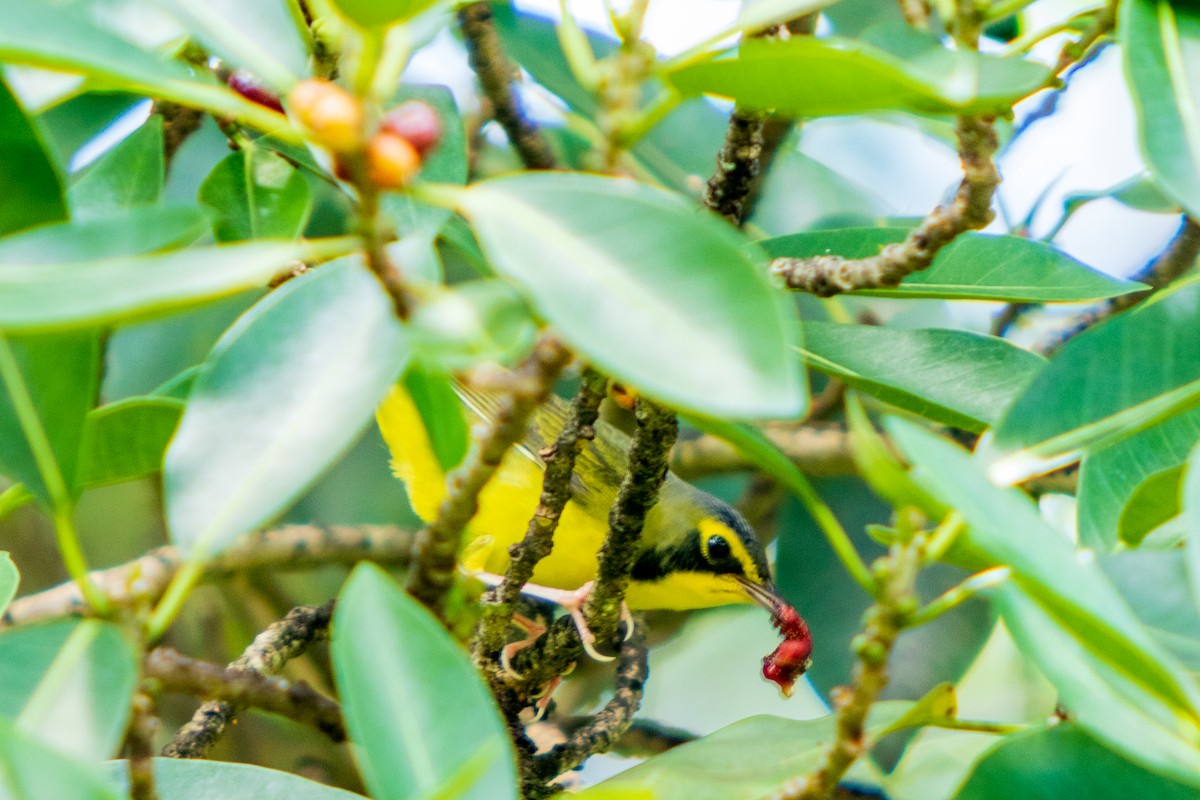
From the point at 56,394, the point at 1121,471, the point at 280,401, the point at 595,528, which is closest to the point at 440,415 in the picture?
the point at 280,401

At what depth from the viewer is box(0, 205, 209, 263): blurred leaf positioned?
902mm

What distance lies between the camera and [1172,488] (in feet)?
4.19

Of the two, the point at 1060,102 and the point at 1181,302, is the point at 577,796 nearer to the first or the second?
the point at 1181,302

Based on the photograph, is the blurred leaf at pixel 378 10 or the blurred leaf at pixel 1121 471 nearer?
the blurred leaf at pixel 378 10

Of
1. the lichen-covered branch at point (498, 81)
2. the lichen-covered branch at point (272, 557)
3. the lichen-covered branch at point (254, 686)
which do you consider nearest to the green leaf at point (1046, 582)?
the lichen-covered branch at point (254, 686)

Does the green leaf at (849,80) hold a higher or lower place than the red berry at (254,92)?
higher

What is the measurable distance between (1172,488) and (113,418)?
142 cm

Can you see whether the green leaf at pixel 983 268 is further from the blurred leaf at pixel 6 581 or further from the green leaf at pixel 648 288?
the blurred leaf at pixel 6 581

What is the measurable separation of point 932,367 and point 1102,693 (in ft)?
2.01

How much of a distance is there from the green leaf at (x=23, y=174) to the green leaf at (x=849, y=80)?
0.67 metres

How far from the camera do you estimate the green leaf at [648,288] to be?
725 millimetres

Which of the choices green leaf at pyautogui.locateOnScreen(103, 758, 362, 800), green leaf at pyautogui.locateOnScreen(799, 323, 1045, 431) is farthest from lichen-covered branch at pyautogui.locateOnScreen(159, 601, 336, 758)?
green leaf at pyautogui.locateOnScreen(799, 323, 1045, 431)

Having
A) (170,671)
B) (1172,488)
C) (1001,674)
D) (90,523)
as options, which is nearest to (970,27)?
(1172,488)

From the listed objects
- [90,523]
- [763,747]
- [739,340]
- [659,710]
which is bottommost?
[659,710]
